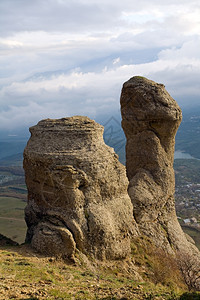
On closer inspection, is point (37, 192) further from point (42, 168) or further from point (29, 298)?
point (29, 298)

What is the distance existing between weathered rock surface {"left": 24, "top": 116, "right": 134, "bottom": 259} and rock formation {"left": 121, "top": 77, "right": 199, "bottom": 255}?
765cm

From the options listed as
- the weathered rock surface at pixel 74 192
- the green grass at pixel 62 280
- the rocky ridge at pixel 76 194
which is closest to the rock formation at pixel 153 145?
the rocky ridge at pixel 76 194

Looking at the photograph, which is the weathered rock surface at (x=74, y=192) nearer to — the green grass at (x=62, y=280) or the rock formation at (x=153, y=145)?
the green grass at (x=62, y=280)

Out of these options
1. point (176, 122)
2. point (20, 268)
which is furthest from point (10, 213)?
point (20, 268)

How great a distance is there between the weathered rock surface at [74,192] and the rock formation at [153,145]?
301 inches

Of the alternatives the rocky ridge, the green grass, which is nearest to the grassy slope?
the green grass

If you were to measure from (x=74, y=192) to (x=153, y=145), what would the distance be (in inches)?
517

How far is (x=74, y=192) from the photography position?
66.4 ft

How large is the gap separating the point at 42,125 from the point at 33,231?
25.0ft

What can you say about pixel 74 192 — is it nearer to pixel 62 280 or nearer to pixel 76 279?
pixel 76 279

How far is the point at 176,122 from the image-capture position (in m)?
31.5

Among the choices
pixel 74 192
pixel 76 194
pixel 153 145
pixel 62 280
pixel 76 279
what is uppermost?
pixel 153 145

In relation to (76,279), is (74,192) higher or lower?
higher

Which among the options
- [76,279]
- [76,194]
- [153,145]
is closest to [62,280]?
[76,279]
